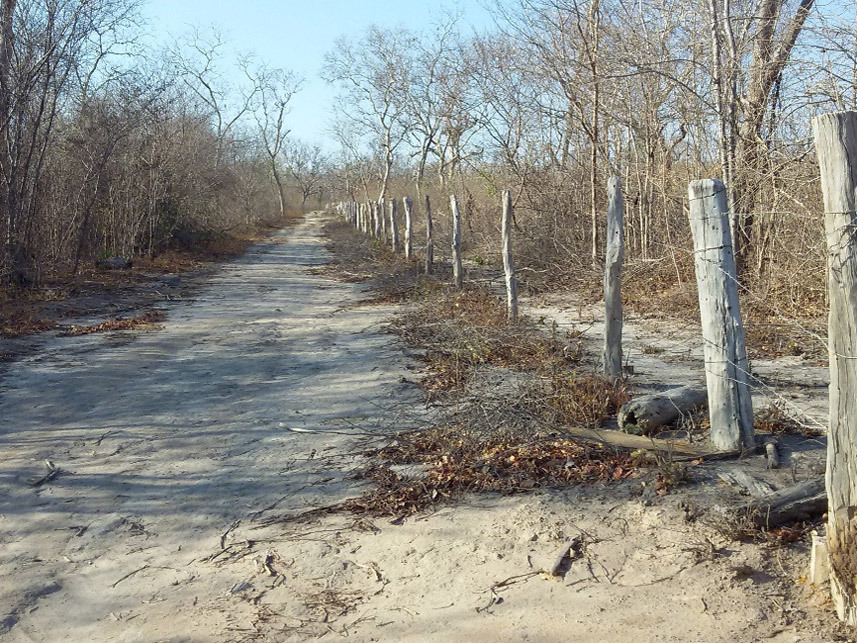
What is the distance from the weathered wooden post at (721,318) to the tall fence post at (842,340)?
4.03 feet

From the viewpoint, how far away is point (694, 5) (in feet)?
36.5

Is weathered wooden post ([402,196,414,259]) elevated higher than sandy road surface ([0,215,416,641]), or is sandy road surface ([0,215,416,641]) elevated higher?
weathered wooden post ([402,196,414,259])

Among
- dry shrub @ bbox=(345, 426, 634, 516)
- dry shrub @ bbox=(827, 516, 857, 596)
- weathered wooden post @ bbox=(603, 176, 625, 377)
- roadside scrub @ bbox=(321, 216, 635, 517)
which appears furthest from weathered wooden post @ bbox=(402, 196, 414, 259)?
dry shrub @ bbox=(827, 516, 857, 596)

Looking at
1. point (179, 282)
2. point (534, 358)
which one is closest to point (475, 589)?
point (534, 358)

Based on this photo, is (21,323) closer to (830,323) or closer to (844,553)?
(830,323)

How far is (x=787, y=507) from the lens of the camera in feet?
12.5

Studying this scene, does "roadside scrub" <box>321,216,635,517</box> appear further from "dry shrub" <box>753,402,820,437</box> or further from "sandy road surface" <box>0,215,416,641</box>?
"dry shrub" <box>753,402,820,437</box>

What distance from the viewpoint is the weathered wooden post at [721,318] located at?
454 centimetres

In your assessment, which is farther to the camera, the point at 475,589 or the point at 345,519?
the point at 345,519

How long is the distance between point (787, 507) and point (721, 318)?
3.98 ft

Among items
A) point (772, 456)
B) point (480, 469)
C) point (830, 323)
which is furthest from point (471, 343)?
point (830, 323)

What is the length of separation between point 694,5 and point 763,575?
980 cm

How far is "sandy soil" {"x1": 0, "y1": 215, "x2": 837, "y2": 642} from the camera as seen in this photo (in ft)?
11.5

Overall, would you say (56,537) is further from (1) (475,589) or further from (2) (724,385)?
(2) (724,385)
